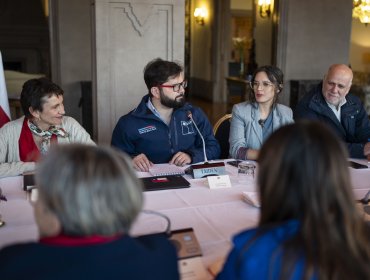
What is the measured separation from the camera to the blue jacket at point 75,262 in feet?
2.57

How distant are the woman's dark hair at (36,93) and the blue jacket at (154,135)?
0.46 metres

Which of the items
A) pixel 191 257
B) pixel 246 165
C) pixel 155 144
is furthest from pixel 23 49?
pixel 191 257

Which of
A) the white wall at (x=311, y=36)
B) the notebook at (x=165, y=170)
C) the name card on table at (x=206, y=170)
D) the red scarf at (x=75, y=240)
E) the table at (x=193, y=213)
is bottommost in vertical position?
the table at (x=193, y=213)

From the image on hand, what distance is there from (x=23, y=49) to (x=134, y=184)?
Answer: 921 centimetres

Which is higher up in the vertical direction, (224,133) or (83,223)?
(83,223)

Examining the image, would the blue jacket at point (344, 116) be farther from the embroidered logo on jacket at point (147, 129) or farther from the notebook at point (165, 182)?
the notebook at point (165, 182)

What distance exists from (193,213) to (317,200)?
79 centimetres

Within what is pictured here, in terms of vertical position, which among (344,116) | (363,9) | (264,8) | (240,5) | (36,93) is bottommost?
(344,116)

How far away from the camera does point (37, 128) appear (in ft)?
7.73

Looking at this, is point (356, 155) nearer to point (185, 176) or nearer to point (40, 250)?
point (185, 176)

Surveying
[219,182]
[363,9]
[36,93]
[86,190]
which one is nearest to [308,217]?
[86,190]

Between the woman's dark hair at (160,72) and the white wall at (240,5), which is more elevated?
the white wall at (240,5)

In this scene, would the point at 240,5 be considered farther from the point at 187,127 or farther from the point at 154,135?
the point at 154,135

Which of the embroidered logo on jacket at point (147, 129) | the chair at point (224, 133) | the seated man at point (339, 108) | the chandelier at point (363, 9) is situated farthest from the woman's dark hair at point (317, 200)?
the chandelier at point (363, 9)
